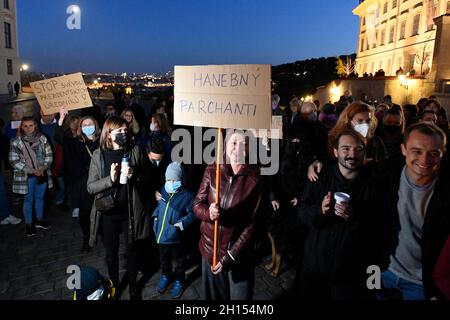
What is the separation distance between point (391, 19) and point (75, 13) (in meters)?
46.7

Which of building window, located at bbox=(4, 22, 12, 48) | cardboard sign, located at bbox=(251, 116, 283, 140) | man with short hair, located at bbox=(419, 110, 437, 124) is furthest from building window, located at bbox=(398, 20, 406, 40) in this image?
building window, located at bbox=(4, 22, 12, 48)

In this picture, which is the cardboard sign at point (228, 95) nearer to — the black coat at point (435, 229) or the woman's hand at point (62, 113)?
the black coat at point (435, 229)

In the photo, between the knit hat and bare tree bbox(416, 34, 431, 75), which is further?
bare tree bbox(416, 34, 431, 75)

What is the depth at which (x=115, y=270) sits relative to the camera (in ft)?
12.5

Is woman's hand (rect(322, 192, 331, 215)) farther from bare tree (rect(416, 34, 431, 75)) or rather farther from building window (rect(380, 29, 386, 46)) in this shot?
building window (rect(380, 29, 386, 46))

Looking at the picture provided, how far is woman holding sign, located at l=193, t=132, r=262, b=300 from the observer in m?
2.88

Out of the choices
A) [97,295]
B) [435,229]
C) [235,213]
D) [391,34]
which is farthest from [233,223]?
[391,34]

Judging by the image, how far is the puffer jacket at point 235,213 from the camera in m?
2.88

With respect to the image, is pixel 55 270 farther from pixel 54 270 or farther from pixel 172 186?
pixel 172 186

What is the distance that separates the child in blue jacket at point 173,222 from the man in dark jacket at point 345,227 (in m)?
1.59

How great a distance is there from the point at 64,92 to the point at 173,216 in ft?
10.5

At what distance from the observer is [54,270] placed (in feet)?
14.2

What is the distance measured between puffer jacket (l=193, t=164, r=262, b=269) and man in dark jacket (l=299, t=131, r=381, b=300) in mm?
485

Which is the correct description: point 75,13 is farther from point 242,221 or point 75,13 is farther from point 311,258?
point 311,258
